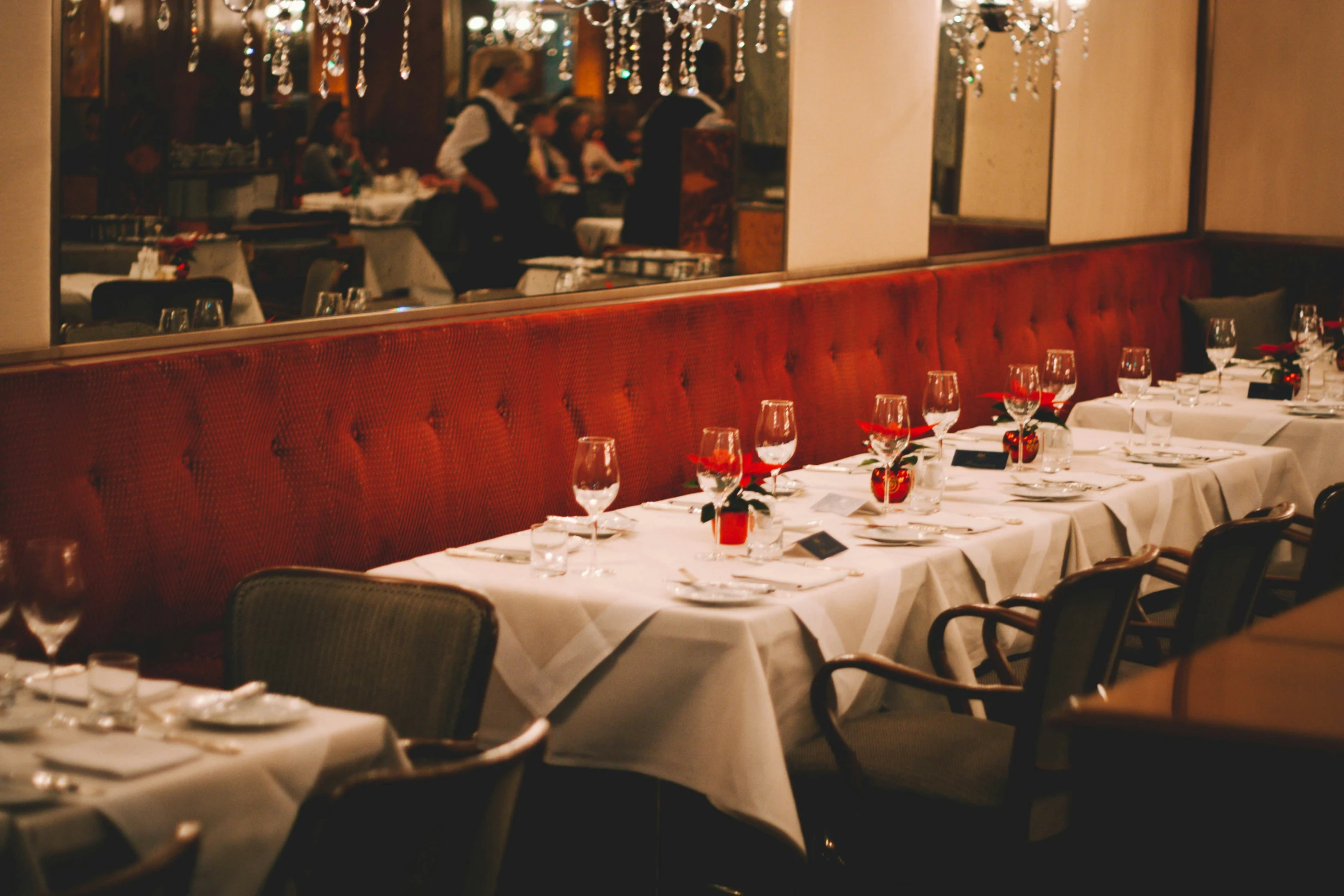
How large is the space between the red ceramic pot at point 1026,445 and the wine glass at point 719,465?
1.08 meters

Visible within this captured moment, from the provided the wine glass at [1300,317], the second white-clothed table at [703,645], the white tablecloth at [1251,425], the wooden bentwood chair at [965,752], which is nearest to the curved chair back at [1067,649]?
the wooden bentwood chair at [965,752]

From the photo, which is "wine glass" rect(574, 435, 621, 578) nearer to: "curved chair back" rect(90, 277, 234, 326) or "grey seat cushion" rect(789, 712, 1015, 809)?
"grey seat cushion" rect(789, 712, 1015, 809)

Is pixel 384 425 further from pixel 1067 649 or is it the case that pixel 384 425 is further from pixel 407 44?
pixel 1067 649

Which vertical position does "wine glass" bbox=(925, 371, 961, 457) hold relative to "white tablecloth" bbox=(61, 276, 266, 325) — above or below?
below

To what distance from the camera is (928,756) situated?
Result: 2.60 m

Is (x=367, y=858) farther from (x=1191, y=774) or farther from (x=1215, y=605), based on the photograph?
(x=1215, y=605)

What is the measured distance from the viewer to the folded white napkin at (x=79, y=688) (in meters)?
1.98

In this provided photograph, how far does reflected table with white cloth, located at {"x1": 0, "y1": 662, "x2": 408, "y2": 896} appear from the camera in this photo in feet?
5.19

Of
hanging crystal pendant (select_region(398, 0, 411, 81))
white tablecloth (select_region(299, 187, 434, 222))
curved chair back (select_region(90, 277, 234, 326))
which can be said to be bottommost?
curved chair back (select_region(90, 277, 234, 326))

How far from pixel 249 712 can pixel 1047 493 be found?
6.78ft

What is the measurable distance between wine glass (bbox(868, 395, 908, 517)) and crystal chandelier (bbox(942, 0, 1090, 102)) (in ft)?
9.39

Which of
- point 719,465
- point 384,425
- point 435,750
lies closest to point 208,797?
point 435,750

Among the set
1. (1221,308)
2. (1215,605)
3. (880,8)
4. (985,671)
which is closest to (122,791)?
(1215,605)

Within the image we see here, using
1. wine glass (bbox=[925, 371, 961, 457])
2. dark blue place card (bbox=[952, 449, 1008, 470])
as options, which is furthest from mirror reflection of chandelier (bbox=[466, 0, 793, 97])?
dark blue place card (bbox=[952, 449, 1008, 470])
